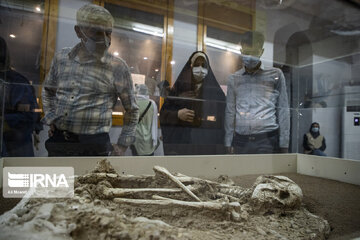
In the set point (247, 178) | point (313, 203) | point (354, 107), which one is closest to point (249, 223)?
point (313, 203)

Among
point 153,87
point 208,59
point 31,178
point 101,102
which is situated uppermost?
point 208,59

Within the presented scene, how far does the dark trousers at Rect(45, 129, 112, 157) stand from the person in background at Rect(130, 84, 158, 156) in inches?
13.5

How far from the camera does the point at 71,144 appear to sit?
1.83m

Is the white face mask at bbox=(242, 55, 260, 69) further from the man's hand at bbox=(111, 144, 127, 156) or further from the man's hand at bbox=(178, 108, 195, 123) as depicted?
the man's hand at bbox=(111, 144, 127, 156)

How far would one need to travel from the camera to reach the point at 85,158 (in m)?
1.81

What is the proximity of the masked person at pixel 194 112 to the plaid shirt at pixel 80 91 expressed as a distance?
0.61 metres

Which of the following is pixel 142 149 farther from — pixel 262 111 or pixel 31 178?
pixel 262 111

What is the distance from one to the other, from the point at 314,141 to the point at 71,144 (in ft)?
8.77

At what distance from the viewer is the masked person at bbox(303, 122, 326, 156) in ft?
9.24

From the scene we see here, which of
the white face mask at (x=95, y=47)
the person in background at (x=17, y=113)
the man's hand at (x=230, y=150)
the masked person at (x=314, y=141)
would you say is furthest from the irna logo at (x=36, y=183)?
the masked person at (x=314, y=141)

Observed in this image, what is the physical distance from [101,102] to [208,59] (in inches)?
44.6

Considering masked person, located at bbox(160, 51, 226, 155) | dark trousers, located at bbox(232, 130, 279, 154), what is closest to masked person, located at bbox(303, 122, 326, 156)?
dark trousers, located at bbox(232, 130, 279, 154)

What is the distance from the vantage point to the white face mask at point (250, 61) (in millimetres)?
2441

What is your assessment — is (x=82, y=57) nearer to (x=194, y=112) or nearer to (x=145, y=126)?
(x=145, y=126)
